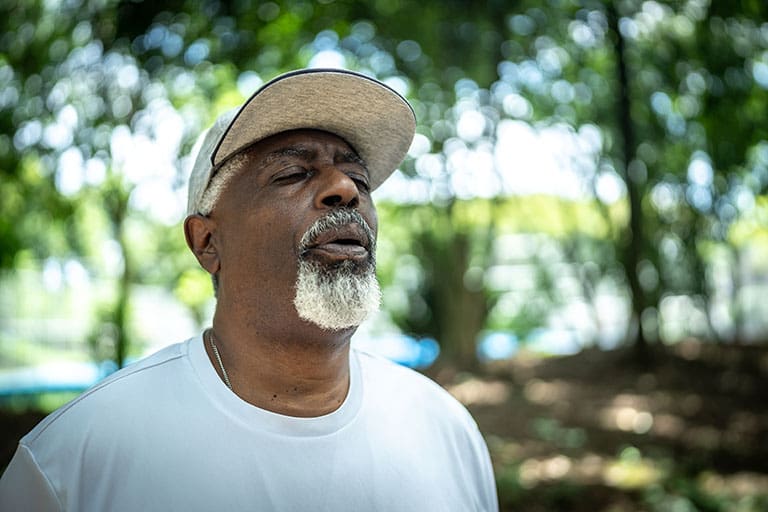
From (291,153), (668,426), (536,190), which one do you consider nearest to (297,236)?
(291,153)

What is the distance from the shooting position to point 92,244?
13.3 m

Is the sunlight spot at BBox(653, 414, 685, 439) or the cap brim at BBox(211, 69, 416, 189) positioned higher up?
the cap brim at BBox(211, 69, 416, 189)

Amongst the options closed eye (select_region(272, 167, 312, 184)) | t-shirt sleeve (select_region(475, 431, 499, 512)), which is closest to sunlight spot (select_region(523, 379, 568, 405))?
t-shirt sleeve (select_region(475, 431, 499, 512))

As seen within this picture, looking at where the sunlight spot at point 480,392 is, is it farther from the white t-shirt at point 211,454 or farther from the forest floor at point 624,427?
the white t-shirt at point 211,454

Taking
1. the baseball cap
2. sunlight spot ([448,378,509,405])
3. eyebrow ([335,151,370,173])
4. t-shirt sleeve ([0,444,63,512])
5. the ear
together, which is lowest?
sunlight spot ([448,378,509,405])

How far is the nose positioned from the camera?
1662 millimetres

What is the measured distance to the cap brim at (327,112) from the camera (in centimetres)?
166

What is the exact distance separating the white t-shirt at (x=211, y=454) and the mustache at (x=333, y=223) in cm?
35

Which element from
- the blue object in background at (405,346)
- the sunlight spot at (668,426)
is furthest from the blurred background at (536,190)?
the blue object in background at (405,346)

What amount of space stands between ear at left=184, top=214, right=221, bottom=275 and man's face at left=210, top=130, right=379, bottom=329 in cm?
3

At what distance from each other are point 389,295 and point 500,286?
2275mm

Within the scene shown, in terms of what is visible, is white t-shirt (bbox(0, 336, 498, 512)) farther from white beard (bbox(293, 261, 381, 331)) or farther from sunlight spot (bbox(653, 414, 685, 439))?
sunlight spot (bbox(653, 414, 685, 439))

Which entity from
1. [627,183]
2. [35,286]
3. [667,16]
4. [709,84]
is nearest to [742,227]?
[627,183]

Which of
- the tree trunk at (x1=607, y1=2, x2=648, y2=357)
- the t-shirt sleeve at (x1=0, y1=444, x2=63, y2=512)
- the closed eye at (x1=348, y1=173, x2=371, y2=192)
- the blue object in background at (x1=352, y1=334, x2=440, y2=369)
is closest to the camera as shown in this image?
the t-shirt sleeve at (x1=0, y1=444, x2=63, y2=512)
